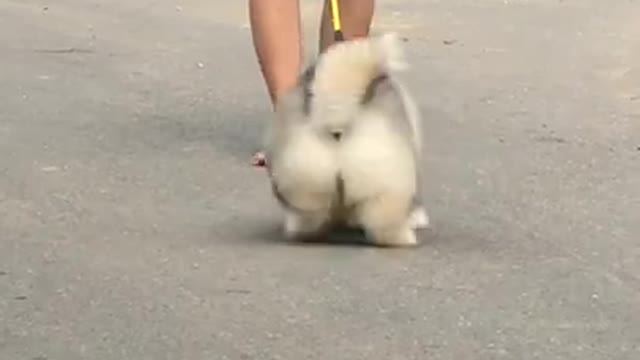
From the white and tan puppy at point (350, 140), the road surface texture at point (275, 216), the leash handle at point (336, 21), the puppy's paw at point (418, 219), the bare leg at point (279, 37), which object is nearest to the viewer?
the road surface texture at point (275, 216)

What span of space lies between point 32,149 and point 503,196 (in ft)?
5.96

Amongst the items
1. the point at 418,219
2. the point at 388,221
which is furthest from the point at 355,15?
the point at 388,221

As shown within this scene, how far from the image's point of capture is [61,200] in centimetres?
619

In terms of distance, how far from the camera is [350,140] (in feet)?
17.0

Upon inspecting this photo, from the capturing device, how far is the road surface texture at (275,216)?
468 cm

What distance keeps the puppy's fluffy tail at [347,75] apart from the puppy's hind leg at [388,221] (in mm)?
272

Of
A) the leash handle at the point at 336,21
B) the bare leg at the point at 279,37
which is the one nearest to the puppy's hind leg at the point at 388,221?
the leash handle at the point at 336,21

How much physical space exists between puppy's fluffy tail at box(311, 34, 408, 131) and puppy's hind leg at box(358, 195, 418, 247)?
0.27 m

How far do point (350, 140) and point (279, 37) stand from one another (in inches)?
48.5

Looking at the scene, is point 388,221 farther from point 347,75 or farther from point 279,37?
point 279,37

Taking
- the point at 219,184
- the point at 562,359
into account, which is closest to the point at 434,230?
the point at 219,184

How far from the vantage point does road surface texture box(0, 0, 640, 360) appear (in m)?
4.68

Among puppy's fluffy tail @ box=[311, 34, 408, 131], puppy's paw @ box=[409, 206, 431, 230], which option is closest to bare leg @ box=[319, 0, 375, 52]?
puppy's paw @ box=[409, 206, 431, 230]

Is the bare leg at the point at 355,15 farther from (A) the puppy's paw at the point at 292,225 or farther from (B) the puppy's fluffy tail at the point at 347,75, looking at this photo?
(B) the puppy's fluffy tail at the point at 347,75
